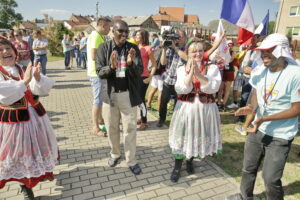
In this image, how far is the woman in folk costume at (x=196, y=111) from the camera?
2.91m

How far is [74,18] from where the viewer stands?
10388 centimetres

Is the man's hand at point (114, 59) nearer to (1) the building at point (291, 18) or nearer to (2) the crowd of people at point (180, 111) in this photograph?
(2) the crowd of people at point (180, 111)

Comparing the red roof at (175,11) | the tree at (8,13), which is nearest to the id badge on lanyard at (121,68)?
the tree at (8,13)

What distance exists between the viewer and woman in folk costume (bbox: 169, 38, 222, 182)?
2.91 meters

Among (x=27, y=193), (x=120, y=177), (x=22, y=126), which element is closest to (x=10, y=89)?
(x=22, y=126)

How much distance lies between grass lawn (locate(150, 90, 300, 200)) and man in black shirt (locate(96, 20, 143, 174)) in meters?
1.80

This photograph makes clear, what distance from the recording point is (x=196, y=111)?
2998mm

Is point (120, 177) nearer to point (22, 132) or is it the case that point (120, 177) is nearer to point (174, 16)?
point (22, 132)

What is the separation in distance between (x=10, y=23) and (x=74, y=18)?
167 ft

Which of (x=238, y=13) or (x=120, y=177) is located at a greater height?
(x=238, y=13)

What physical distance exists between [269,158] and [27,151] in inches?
111

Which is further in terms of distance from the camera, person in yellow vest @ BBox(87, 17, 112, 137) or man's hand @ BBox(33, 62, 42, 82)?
person in yellow vest @ BBox(87, 17, 112, 137)

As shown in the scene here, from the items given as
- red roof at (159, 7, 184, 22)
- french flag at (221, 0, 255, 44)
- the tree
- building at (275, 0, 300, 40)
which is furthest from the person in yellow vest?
red roof at (159, 7, 184, 22)

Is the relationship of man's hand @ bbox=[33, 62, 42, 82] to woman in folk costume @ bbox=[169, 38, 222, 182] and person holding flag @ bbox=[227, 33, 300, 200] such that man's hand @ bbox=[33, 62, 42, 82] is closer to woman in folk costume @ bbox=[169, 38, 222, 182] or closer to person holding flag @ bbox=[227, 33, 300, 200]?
woman in folk costume @ bbox=[169, 38, 222, 182]
